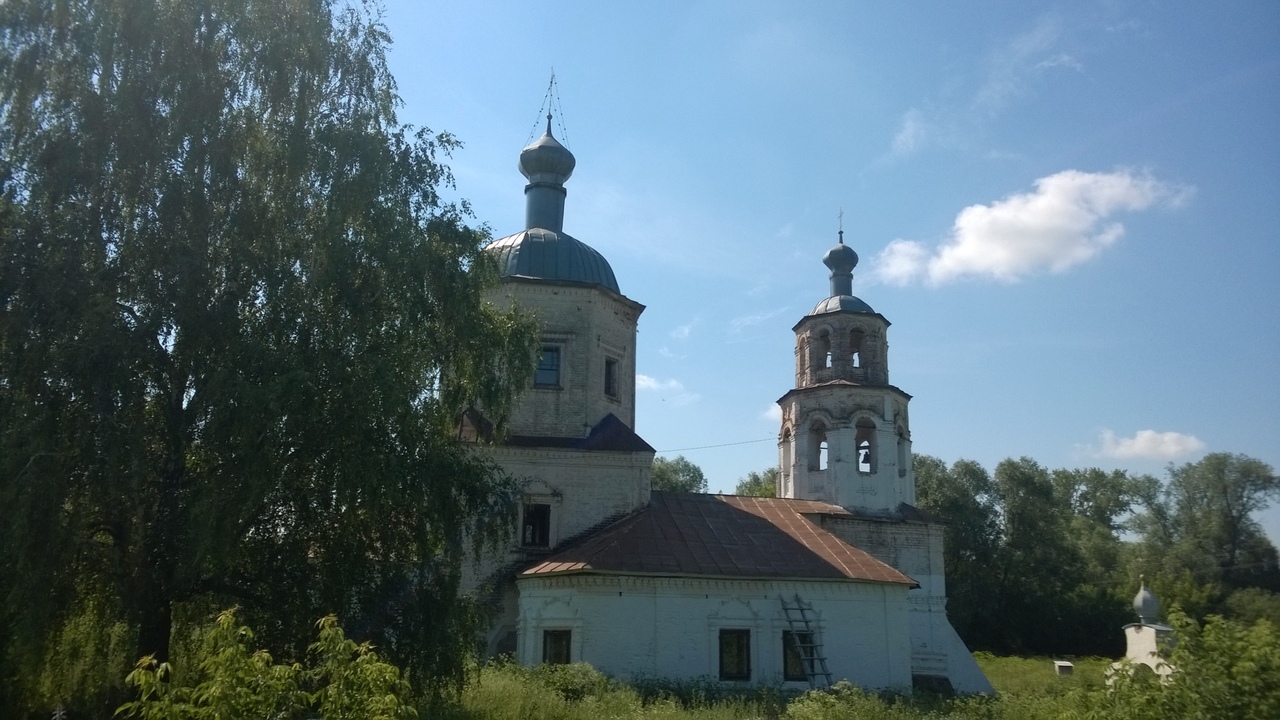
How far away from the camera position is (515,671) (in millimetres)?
14086

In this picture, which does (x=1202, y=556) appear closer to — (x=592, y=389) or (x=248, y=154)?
(x=592, y=389)

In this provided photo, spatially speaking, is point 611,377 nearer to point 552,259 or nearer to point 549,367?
point 549,367

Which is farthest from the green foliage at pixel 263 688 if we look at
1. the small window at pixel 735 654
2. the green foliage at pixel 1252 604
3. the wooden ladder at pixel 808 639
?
the green foliage at pixel 1252 604

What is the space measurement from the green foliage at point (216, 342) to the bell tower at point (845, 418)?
459 inches

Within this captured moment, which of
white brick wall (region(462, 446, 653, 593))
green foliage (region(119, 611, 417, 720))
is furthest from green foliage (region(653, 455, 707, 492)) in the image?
green foliage (region(119, 611, 417, 720))

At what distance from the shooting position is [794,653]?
54.1 feet

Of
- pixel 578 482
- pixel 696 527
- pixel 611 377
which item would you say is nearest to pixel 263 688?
pixel 578 482

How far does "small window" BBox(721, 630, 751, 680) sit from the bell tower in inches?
226

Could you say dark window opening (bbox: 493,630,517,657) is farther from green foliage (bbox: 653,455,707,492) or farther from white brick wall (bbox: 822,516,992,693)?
green foliage (bbox: 653,455,707,492)

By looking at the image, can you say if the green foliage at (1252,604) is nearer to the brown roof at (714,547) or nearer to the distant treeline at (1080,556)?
the distant treeline at (1080,556)

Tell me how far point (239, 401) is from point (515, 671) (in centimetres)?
662

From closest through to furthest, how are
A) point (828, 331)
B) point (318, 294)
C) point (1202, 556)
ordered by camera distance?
point (318, 294) → point (828, 331) → point (1202, 556)

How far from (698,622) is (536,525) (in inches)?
146

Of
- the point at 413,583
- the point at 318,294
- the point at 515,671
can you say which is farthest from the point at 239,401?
the point at 515,671
